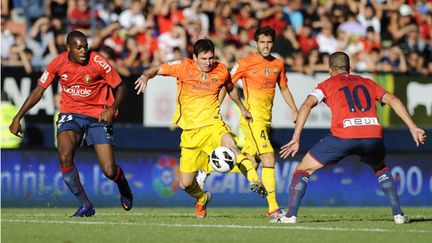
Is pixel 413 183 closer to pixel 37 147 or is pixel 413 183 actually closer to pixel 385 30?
pixel 385 30

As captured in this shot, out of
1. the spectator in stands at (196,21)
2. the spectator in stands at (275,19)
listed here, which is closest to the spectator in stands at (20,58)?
the spectator in stands at (196,21)

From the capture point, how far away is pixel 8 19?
21734 mm

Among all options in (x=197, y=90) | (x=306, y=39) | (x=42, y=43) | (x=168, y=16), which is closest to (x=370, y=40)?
(x=306, y=39)

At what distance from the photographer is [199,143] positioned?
47.4 ft

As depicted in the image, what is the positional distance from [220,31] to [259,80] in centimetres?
690

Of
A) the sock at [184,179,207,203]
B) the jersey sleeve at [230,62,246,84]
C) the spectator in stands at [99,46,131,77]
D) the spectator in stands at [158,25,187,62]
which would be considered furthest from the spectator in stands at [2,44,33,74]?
the sock at [184,179,207,203]

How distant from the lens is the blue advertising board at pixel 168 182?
65.1 ft

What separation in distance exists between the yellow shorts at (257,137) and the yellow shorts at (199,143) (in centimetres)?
96

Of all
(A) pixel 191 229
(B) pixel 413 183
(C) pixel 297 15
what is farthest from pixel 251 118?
(C) pixel 297 15

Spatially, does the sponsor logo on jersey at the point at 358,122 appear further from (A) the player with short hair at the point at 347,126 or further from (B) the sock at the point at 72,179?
(B) the sock at the point at 72,179

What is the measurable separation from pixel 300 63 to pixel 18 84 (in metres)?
5.35

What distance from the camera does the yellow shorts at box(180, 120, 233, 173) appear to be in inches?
567

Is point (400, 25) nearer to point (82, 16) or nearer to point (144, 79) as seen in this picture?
point (82, 16)

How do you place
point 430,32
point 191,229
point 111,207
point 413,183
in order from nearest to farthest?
point 191,229 < point 111,207 < point 413,183 < point 430,32
